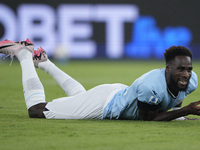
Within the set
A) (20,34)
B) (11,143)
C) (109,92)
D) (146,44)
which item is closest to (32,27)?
(20,34)

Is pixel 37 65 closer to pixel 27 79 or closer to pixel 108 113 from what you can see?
pixel 27 79

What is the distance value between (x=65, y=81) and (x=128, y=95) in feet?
4.49

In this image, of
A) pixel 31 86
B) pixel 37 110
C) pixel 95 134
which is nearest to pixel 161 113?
pixel 95 134

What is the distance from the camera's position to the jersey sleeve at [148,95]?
4785 mm

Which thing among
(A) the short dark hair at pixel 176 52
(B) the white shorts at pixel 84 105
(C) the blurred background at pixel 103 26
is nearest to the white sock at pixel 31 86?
(B) the white shorts at pixel 84 105

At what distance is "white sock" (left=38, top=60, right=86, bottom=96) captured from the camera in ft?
19.9

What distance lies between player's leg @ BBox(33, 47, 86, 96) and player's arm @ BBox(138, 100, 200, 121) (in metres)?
1.22

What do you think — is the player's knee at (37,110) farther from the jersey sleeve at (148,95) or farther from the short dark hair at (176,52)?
the short dark hair at (176,52)

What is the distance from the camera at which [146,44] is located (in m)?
22.0

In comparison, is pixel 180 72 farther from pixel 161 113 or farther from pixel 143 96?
pixel 161 113

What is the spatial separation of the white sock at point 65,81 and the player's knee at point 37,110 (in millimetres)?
567

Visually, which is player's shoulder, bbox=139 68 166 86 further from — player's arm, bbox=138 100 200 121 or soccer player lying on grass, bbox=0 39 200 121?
player's arm, bbox=138 100 200 121

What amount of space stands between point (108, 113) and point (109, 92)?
9.8 inches

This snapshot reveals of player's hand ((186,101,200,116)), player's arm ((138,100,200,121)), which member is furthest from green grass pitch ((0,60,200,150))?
player's hand ((186,101,200,116))
